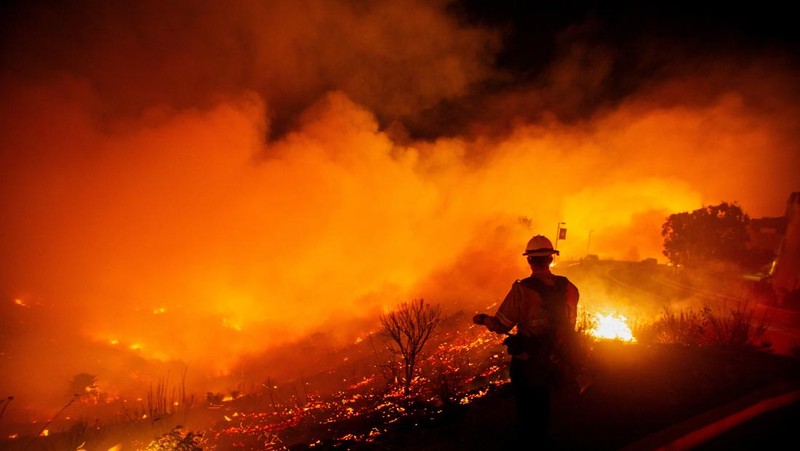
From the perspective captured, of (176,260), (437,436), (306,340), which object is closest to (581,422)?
(437,436)

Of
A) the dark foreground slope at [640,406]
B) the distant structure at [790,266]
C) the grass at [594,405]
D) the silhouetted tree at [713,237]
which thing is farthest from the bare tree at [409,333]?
the silhouetted tree at [713,237]

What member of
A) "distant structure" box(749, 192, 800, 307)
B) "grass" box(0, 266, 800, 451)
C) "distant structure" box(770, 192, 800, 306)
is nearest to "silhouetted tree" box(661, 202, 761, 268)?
"distant structure" box(749, 192, 800, 307)

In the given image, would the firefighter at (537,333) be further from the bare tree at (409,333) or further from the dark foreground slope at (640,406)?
the bare tree at (409,333)

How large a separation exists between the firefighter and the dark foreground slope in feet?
2.52

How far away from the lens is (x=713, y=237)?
2264cm

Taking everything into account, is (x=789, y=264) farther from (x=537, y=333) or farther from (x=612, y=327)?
(x=537, y=333)

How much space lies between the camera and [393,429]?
477 centimetres

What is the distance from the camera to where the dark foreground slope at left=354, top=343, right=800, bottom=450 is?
375cm

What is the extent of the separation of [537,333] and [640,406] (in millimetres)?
2473

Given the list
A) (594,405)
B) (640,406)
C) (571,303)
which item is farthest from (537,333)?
(640,406)

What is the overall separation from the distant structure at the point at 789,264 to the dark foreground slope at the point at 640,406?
7743 millimetres

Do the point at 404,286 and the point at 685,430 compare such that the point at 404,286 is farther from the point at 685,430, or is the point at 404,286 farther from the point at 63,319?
the point at 685,430

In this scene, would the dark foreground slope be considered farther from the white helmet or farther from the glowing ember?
the glowing ember

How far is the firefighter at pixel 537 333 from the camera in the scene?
309 centimetres
